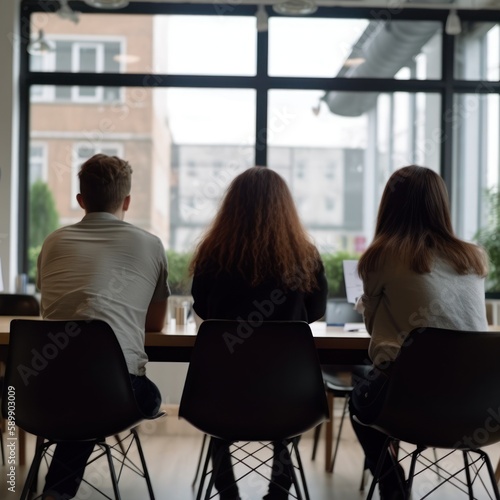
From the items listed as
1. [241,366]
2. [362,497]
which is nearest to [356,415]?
[241,366]

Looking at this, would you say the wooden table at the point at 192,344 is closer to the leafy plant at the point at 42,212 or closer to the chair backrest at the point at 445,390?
the chair backrest at the point at 445,390

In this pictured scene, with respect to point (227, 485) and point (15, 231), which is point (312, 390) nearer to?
point (227, 485)

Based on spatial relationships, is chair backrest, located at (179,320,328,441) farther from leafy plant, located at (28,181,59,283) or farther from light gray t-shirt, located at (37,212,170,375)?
leafy plant, located at (28,181,59,283)

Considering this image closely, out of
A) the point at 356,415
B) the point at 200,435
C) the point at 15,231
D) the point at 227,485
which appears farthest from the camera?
the point at 15,231

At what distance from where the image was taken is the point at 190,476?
3711mm

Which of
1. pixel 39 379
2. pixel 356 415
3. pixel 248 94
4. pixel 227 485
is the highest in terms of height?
pixel 248 94

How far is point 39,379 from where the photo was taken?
7.80ft

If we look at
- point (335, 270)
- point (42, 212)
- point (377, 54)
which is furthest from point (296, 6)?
point (42, 212)

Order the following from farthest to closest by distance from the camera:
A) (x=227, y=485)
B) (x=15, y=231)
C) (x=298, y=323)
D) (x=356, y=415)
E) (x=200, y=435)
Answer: (x=15, y=231) → (x=200, y=435) → (x=227, y=485) → (x=356, y=415) → (x=298, y=323)

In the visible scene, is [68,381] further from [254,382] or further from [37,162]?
[37,162]

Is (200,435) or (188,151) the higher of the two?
(188,151)

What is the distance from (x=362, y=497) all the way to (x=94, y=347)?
1.67 m

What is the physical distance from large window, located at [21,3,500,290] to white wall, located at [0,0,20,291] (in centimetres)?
20

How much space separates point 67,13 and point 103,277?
3.45m
